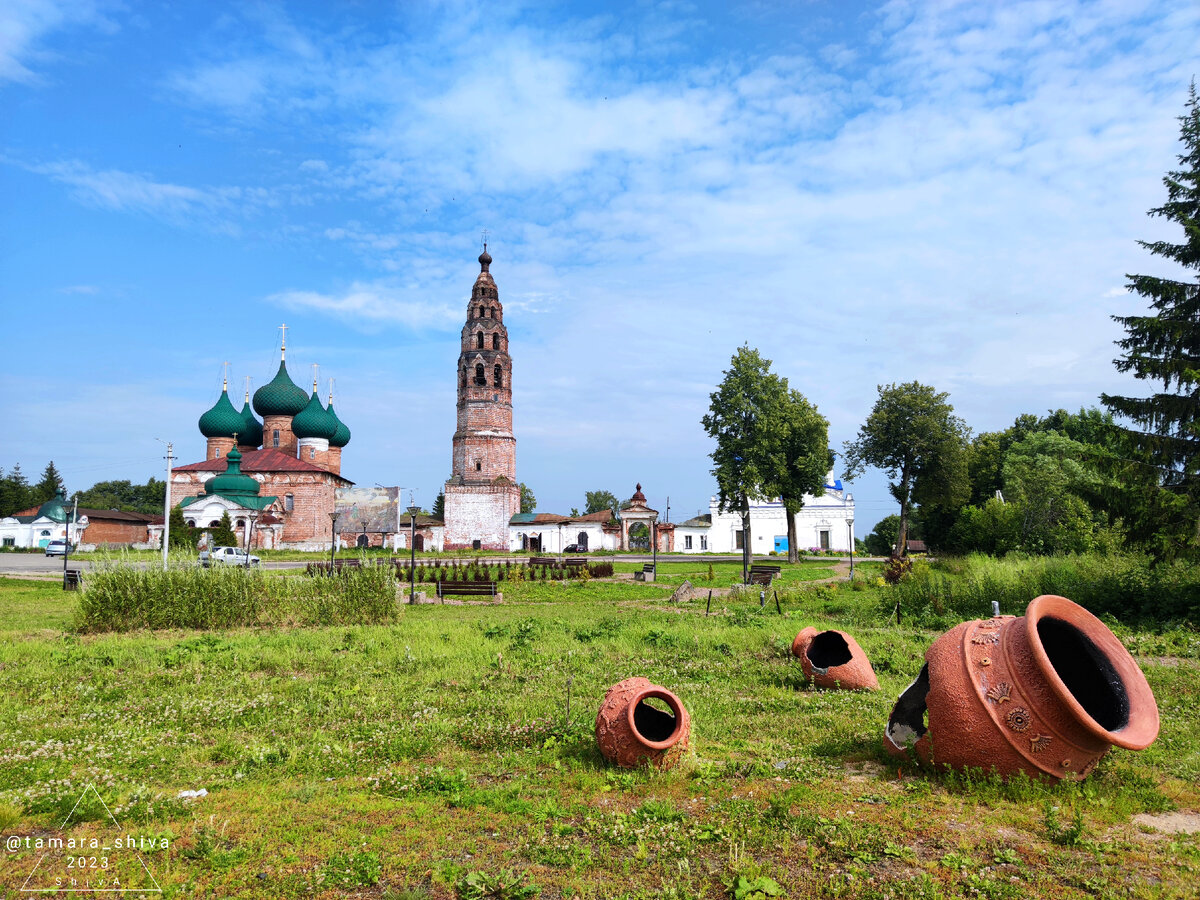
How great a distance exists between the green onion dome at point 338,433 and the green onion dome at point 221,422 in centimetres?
721

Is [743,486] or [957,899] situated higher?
[743,486]

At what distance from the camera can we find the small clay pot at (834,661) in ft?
28.9

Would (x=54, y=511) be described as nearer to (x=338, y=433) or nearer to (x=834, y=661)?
(x=338, y=433)

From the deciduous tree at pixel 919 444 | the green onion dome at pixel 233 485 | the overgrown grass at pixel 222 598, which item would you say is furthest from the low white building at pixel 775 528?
the overgrown grass at pixel 222 598

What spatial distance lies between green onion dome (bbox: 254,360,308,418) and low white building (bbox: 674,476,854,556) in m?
33.1

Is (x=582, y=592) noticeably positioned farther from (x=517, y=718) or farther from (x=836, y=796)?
(x=836, y=796)

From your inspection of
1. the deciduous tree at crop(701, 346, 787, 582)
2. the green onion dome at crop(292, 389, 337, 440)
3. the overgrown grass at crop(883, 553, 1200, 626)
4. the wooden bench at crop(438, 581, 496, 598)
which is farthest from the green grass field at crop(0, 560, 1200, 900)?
the green onion dome at crop(292, 389, 337, 440)

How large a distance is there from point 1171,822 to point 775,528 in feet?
178

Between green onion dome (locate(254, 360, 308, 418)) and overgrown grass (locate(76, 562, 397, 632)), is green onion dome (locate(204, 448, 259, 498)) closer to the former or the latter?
green onion dome (locate(254, 360, 308, 418))

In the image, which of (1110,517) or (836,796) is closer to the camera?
(836,796)

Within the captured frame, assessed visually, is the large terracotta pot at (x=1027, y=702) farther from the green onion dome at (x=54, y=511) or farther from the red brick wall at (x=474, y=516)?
the green onion dome at (x=54, y=511)

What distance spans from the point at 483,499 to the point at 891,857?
157 feet

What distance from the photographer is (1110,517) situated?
15547 mm

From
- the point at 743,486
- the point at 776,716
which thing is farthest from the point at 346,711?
the point at 743,486
